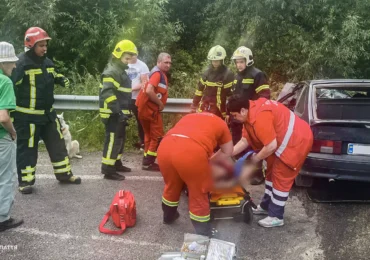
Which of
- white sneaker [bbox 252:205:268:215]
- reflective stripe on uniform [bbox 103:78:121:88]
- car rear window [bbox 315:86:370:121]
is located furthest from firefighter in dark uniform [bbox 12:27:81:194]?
car rear window [bbox 315:86:370:121]

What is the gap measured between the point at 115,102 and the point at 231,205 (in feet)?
6.77

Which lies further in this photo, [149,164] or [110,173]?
[149,164]

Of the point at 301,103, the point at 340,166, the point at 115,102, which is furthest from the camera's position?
the point at 301,103

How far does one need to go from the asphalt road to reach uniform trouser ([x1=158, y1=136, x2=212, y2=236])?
0.37 meters

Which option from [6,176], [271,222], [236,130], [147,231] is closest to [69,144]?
[6,176]

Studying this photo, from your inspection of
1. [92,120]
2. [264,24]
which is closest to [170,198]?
[92,120]

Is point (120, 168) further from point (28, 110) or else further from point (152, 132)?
point (28, 110)

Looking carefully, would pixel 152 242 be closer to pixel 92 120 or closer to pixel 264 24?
pixel 92 120

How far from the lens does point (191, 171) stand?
362 centimetres

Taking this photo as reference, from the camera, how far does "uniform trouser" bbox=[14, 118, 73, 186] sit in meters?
5.02

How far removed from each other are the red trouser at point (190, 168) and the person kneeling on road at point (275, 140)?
24.1 inches

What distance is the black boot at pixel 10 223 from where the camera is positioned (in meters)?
4.12

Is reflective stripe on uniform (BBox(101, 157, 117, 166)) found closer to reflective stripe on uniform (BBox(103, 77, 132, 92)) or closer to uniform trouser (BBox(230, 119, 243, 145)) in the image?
reflective stripe on uniform (BBox(103, 77, 132, 92))

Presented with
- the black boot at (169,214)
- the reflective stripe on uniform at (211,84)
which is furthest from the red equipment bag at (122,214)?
the reflective stripe on uniform at (211,84)
